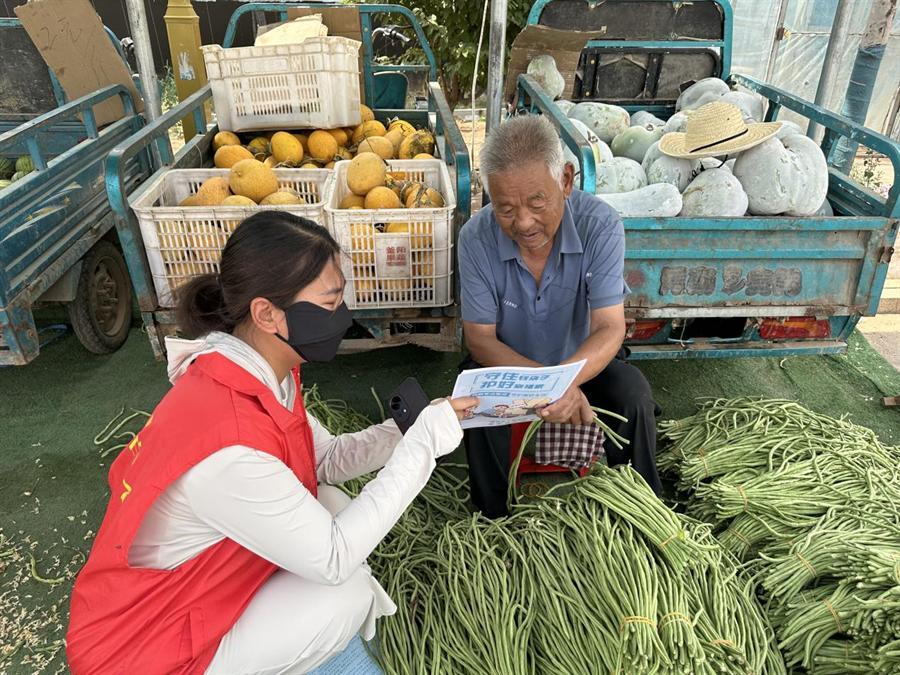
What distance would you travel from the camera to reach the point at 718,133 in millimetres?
3217

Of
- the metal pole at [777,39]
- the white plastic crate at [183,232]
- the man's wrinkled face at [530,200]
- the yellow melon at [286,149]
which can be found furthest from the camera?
the metal pole at [777,39]

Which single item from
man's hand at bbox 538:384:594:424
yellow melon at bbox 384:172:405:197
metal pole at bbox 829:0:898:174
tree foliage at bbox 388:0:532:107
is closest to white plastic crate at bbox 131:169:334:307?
yellow melon at bbox 384:172:405:197

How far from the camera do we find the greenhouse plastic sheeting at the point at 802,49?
24.0 ft

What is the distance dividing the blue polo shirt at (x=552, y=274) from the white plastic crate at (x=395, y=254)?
33 cm

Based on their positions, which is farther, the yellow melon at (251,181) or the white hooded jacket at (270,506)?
the yellow melon at (251,181)

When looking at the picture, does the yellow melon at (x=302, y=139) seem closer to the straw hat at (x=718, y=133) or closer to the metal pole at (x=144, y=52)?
the metal pole at (x=144, y=52)

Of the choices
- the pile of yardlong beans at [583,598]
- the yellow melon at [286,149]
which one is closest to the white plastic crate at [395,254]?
the yellow melon at [286,149]

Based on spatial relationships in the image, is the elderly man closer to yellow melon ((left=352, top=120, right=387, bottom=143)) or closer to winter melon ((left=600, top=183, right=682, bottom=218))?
winter melon ((left=600, top=183, right=682, bottom=218))

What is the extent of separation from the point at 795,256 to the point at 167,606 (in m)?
2.84

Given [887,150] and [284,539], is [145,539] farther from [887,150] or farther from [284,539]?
[887,150]

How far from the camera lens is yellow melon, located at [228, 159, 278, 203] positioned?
3.08 meters

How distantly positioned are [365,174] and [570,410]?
166 centimetres

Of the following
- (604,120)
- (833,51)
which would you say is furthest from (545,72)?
(833,51)

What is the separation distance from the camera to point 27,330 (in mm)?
3070
